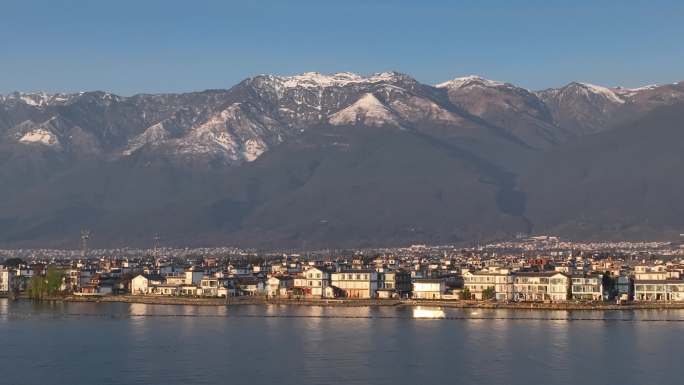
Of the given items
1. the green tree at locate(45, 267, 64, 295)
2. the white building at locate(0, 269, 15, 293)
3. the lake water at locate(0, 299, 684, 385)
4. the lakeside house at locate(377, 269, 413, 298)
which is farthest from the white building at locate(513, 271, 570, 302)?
the white building at locate(0, 269, 15, 293)

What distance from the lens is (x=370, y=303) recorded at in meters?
90.8

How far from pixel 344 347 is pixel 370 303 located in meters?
28.3

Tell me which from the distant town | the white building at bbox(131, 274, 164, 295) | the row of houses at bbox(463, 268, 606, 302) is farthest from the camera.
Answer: the white building at bbox(131, 274, 164, 295)

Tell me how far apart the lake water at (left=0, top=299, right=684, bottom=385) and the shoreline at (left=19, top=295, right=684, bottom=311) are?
2674 mm

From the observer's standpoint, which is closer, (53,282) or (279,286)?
(279,286)

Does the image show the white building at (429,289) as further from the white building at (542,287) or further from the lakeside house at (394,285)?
the white building at (542,287)

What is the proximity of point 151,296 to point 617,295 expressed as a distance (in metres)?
30.7

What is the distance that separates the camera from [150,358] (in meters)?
59.8

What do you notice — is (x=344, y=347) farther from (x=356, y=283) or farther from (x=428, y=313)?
(x=356, y=283)

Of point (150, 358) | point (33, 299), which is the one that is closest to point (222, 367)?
point (150, 358)

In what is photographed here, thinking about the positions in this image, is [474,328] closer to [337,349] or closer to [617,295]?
[337,349]

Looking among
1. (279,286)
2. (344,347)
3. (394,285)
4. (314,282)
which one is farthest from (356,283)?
(344,347)

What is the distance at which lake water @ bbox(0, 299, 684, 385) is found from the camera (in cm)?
5484

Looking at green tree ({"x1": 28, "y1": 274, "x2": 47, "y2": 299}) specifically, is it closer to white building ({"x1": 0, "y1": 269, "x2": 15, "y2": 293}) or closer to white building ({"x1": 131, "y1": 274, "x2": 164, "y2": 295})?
white building ({"x1": 131, "y1": 274, "x2": 164, "y2": 295})
